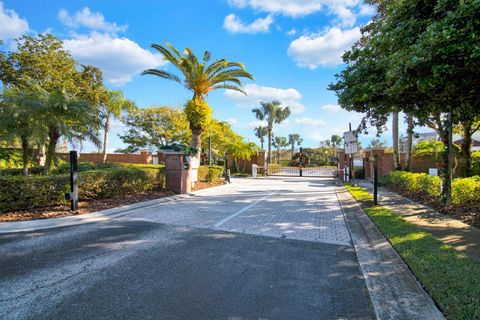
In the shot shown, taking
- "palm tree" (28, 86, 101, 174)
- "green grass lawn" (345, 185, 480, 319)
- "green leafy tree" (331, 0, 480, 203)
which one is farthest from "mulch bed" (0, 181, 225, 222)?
"green grass lawn" (345, 185, 480, 319)

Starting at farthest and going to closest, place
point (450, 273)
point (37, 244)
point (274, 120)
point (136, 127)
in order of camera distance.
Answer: point (274, 120) < point (136, 127) < point (37, 244) < point (450, 273)

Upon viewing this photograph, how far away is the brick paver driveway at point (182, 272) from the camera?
9.82 feet

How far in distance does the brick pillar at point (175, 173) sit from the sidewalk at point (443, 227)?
7.64 m

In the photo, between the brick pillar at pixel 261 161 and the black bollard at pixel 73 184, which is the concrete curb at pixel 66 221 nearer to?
the black bollard at pixel 73 184

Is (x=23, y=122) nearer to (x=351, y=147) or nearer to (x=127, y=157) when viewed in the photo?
(x=351, y=147)

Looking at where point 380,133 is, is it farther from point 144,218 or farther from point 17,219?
point 17,219

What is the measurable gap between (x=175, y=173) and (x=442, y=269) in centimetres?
989

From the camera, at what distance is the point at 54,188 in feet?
25.3

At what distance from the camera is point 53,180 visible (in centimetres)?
769

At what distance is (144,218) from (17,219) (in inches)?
109

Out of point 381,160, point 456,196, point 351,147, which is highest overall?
point 351,147

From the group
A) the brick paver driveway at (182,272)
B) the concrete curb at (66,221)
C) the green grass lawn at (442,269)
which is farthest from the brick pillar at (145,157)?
the green grass lawn at (442,269)

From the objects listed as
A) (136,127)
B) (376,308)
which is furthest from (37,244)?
(136,127)

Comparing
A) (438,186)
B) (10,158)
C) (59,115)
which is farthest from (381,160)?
(10,158)
